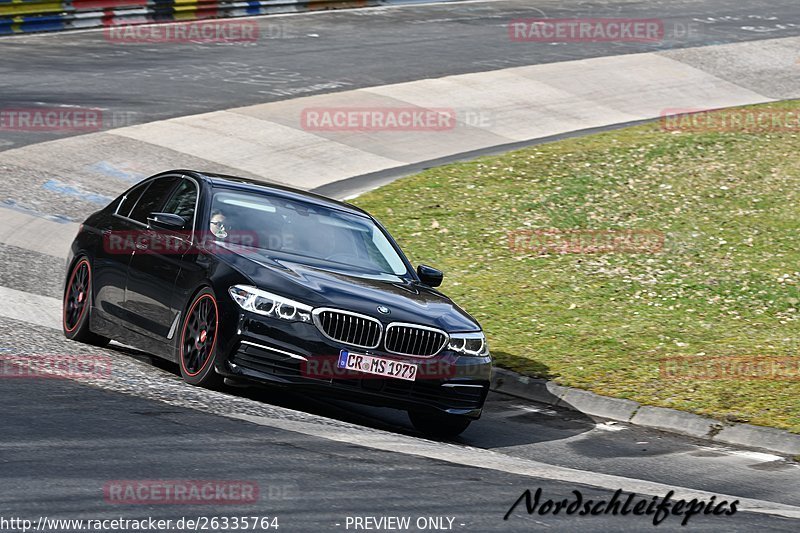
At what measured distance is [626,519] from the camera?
684 centimetres

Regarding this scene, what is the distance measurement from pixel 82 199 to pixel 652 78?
14143 millimetres

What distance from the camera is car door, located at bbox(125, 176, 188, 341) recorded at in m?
9.61

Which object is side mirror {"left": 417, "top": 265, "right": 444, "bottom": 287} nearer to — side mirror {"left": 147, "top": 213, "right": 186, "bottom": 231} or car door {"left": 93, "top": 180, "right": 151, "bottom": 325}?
side mirror {"left": 147, "top": 213, "right": 186, "bottom": 231}

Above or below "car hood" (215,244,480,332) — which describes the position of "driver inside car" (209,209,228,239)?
above

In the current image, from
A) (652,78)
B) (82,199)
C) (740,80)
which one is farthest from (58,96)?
(740,80)

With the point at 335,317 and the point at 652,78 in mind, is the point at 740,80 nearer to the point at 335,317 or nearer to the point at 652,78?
the point at 652,78

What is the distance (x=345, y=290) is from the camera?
8914 millimetres

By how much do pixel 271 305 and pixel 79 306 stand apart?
2.85 m
